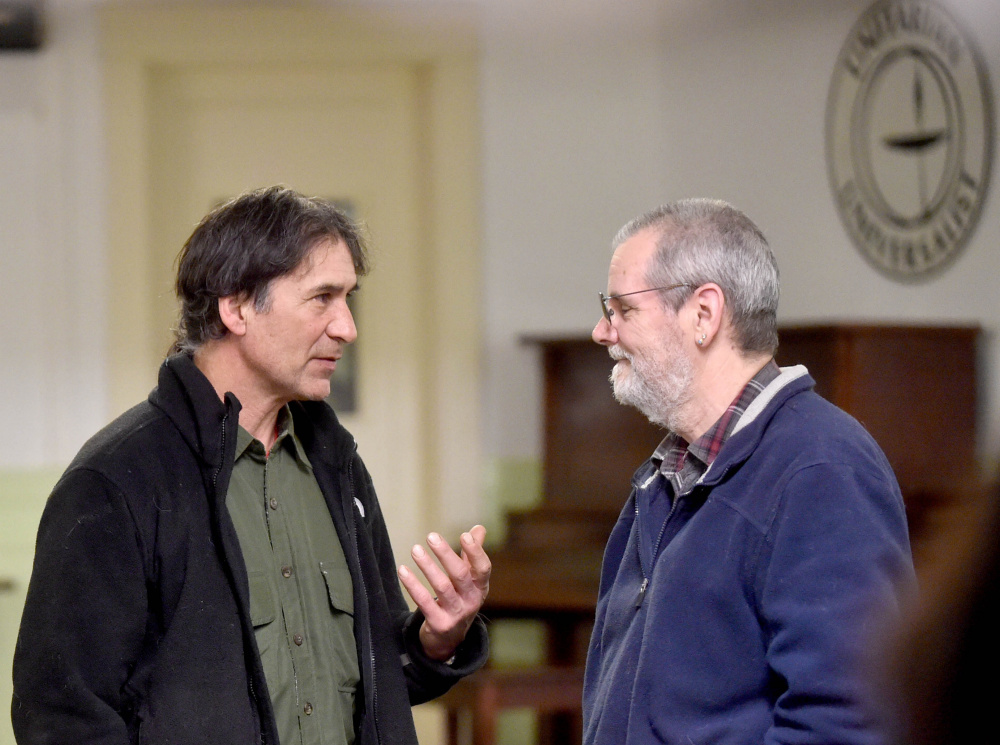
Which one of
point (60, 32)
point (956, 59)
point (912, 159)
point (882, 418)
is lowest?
point (882, 418)

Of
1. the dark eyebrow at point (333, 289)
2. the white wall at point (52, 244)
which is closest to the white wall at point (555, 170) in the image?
the white wall at point (52, 244)

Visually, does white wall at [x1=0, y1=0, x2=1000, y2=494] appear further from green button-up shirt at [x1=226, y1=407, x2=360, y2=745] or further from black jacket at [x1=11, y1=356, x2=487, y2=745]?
black jacket at [x1=11, y1=356, x2=487, y2=745]

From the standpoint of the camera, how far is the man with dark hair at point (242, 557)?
1.67 m

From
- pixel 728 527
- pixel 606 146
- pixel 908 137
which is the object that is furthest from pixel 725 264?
pixel 606 146

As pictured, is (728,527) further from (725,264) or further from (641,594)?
(725,264)

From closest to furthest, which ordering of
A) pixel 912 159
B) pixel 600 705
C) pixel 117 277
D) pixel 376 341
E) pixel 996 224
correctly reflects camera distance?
pixel 600 705 < pixel 996 224 < pixel 912 159 < pixel 117 277 < pixel 376 341

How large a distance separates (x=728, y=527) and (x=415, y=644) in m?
0.72

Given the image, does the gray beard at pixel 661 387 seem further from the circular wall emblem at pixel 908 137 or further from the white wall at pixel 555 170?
the white wall at pixel 555 170

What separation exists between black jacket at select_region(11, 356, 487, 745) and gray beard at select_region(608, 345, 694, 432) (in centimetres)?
65

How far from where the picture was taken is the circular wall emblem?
137 inches

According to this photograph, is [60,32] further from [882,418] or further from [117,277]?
[882,418]

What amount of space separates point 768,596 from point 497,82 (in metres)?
3.79

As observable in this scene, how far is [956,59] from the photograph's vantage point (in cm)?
350

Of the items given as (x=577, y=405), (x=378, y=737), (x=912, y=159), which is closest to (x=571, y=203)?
(x=577, y=405)
